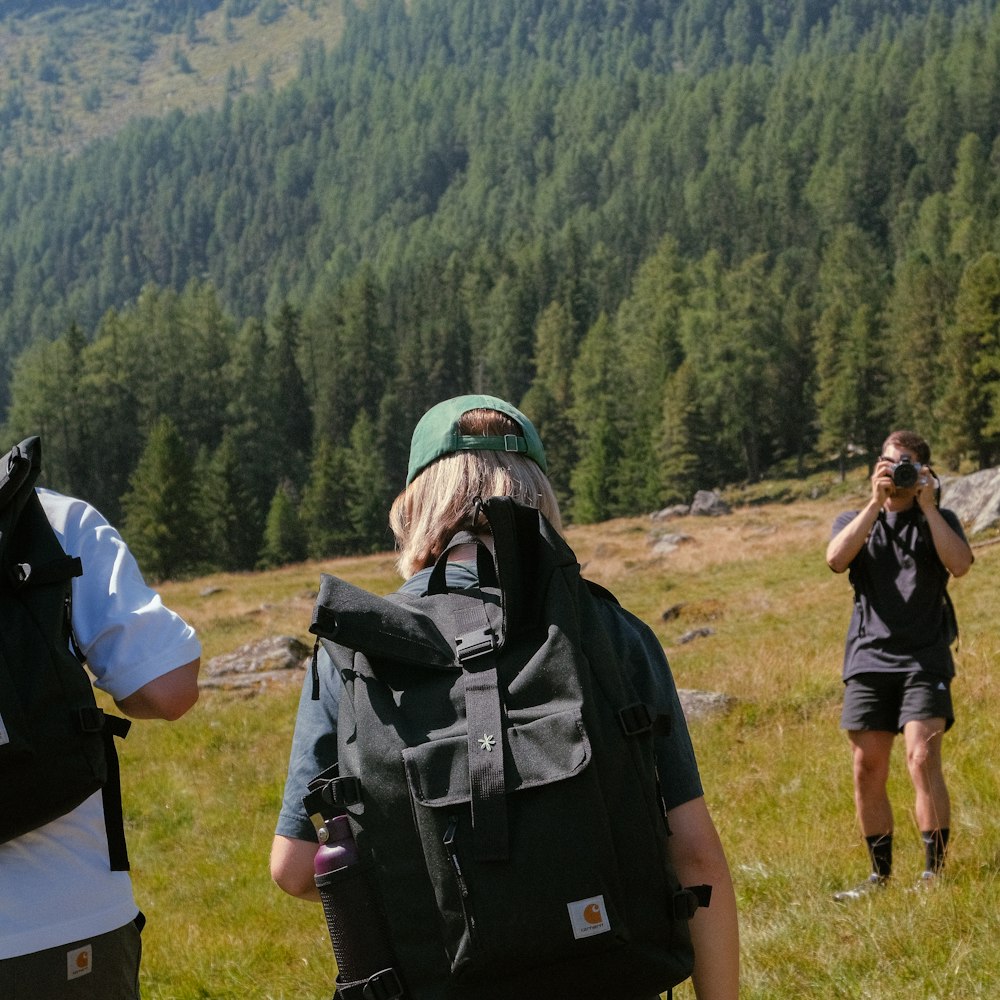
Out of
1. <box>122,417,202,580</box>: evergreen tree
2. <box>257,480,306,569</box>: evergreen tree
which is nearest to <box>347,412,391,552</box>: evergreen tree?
<box>257,480,306,569</box>: evergreen tree

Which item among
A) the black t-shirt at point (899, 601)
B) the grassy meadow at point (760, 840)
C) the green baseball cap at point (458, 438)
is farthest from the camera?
the black t-shirt at point (899, 601)

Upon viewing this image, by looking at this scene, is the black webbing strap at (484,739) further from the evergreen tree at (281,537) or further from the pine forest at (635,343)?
the evergreen tree at (281,537)

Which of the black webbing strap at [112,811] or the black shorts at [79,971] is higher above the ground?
the black webbing strap at [112,811]

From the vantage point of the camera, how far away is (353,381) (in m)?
108

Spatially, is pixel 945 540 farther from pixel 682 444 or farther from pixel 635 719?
pixel 682 444

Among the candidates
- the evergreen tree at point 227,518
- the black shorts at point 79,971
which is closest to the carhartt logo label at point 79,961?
the black shorts at point 79,971

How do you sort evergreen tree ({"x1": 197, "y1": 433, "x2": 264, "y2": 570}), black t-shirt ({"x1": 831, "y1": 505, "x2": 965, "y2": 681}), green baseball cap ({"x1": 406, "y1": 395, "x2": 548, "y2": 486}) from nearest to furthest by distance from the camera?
green baseball cap ({"x1": 406, "y1": 395, "x2": 548, "y2": 486}) < black t-shirt ({"x1": 831, "y1": 505, "x2": 965, "y2": 681}) < evergreen tree ({"x1": 197, "y1": 433, "x2": 264, "y2": 570})

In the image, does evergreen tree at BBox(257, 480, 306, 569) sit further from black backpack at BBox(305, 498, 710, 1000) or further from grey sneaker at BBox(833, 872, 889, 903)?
black backpack at BBox(305, 498, 710, 1000)

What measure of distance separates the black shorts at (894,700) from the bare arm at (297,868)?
14.0 feet

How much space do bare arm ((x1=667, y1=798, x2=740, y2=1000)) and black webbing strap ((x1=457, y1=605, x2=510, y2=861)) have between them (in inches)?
21.6

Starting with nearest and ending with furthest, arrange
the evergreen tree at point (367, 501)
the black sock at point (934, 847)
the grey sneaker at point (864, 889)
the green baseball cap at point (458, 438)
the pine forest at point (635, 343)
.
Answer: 1. the green baseball cap at point (458, 438)
2. the grey sneaker at point (864, 889)
3. the black sock at point (934, 847)
4. the pine forest at point (635, 343)
5. the evergreen tree at point (367, 501)

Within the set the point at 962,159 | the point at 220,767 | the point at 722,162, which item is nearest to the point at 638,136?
the point at 722,162

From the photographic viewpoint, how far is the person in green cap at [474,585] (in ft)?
8.75

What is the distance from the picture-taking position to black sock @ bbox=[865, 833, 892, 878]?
636 centimetres
